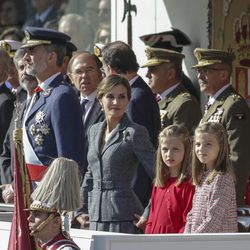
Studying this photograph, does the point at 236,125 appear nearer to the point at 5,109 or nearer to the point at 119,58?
the point at 119,58

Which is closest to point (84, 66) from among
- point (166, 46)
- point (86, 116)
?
point (86, 116)

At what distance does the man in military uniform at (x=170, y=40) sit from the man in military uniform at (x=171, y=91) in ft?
5.21

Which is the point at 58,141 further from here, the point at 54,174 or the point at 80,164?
the point at 54,174

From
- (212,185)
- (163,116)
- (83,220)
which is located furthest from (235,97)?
(212,185)

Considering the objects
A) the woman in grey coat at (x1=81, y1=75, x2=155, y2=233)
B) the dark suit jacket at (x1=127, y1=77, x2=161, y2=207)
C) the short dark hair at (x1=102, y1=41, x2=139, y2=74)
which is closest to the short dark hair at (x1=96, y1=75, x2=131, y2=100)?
the woman in grey coat at (x1=81, y1=75, x2=155, y2=233)

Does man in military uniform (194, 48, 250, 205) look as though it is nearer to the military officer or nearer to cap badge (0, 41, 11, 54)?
the military officer

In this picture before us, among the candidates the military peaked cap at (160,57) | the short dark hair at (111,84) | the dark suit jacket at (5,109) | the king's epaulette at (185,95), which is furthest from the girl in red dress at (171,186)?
the dark suit jacket at (5,109)

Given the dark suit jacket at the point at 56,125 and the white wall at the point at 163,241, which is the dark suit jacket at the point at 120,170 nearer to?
the dark suit jacket at the point at 56,125

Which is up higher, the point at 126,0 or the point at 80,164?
the point at 126,0

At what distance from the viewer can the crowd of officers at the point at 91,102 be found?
30.4 ft

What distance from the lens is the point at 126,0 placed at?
13.2 metres

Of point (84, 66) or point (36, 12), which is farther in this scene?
point (36, 12)

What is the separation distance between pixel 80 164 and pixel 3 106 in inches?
77.8

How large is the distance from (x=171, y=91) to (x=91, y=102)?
2.01 feet
